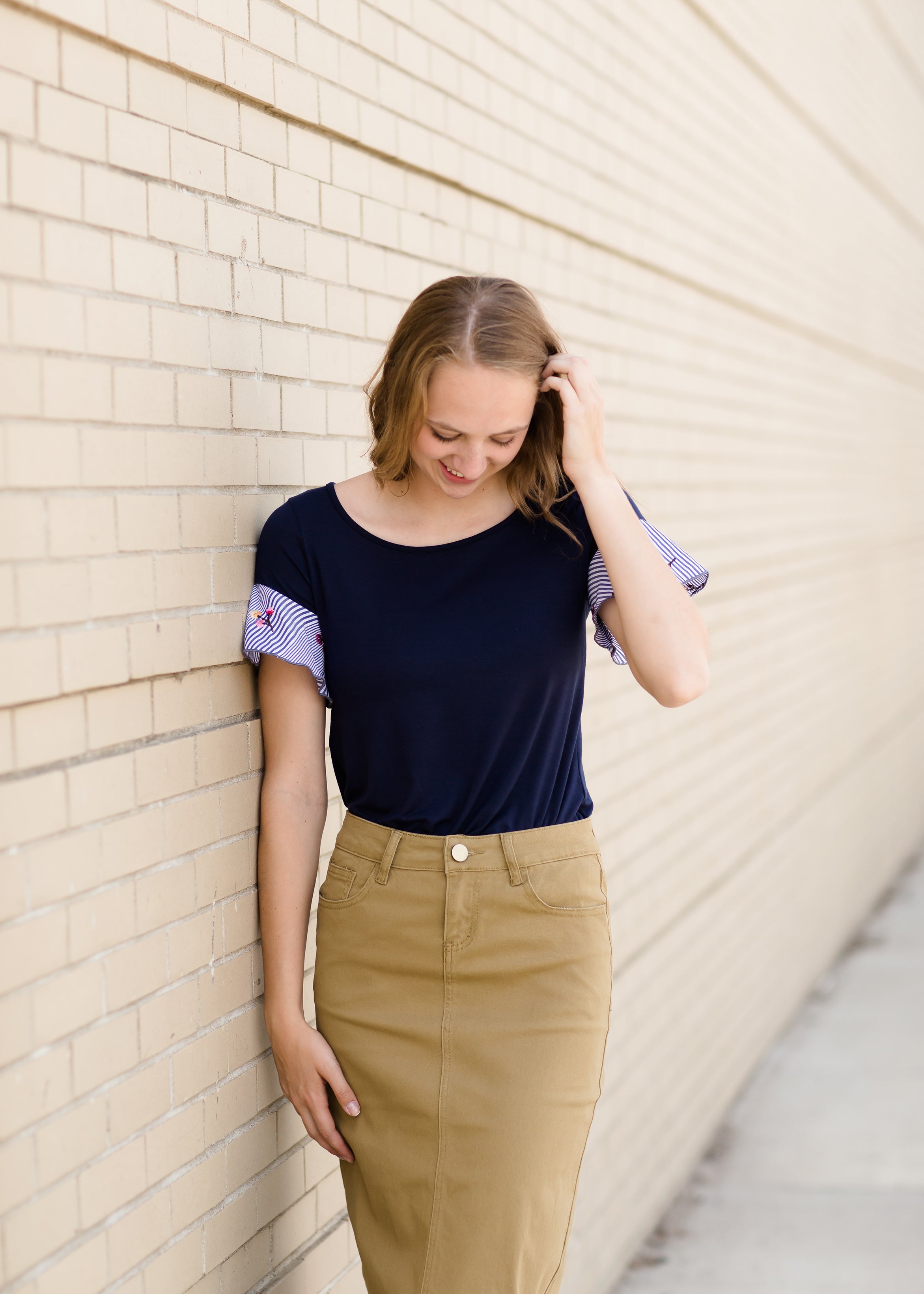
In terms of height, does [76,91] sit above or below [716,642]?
above

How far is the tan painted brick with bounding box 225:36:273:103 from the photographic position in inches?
89.5

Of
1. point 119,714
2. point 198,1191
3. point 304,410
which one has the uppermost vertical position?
point 304,410

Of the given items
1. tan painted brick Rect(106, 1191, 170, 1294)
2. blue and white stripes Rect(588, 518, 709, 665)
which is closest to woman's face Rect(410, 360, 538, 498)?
blue and white stripes Rect(588, 518, 709, 665)

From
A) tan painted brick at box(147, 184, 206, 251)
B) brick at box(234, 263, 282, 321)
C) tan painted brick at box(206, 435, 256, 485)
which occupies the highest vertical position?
tan painted brick at box(147, 184, 206, 251)

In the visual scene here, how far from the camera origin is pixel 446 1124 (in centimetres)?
217

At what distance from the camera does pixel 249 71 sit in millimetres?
2326

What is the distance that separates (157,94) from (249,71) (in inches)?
11.2

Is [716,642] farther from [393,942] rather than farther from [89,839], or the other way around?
[89,839]

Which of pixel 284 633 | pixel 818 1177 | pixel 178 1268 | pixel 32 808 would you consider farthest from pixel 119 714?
pixel 818 1177

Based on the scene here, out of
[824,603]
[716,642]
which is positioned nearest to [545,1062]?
[716,642]

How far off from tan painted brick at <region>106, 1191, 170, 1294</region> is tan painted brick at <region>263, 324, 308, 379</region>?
140cm

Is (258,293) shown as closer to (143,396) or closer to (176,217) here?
(176,217)

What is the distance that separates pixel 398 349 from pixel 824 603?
533 cm

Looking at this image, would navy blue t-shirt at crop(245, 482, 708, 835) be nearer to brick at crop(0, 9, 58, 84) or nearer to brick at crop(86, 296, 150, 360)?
brick at crop(86, 296, 150, 360)
